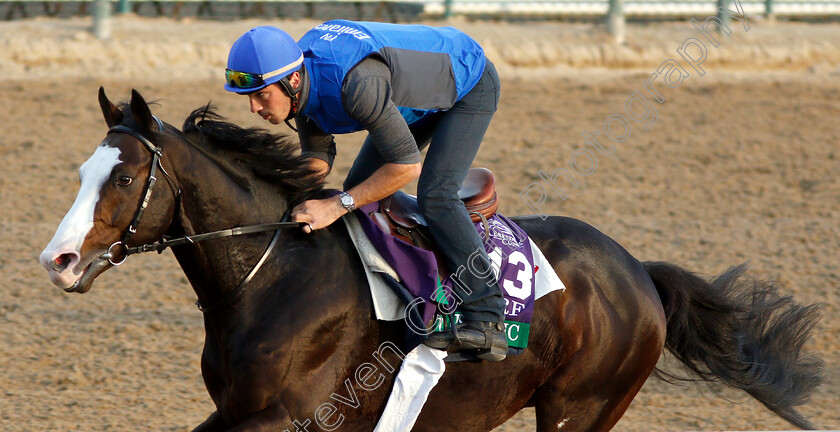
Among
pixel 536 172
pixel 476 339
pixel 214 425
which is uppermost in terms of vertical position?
pixel 476 339

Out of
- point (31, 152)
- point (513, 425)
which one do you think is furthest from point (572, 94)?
point (513, 425)

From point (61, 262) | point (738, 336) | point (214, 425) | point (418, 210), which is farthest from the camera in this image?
point (738, 336)

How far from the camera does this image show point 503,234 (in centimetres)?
369

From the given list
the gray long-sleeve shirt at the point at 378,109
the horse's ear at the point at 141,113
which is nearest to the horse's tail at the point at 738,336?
the gray long-sleeve shirt at the point at 378,109

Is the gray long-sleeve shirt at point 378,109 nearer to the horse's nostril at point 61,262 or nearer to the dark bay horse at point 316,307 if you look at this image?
A: the dark bay horse at point 316,307

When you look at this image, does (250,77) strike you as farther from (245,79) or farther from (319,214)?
(319,214)

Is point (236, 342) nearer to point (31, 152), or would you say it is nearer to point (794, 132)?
point (31, 152)

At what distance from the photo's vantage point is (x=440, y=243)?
346 cm

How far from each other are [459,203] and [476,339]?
483 millimetres

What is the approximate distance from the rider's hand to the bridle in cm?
3

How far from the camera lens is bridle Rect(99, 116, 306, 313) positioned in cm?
297

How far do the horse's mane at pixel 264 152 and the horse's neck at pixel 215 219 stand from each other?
3.0 inches

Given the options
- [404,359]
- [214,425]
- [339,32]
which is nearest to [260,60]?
[339,32]

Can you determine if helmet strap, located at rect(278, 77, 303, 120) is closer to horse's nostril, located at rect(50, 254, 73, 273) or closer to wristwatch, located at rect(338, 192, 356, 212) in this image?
wristwatch, located at rect(338, 192, 356, 212)
